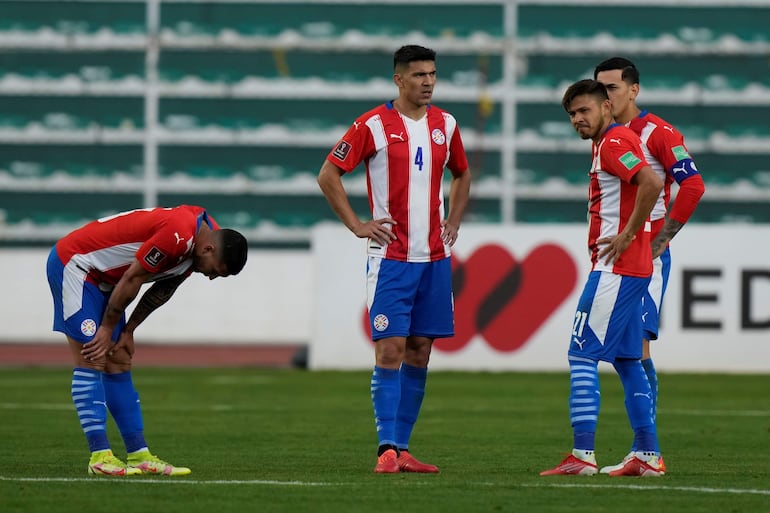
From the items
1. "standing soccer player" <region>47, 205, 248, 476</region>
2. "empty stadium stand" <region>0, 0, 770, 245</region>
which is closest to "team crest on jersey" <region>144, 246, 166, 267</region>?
"standing soccer player" <region>47, 205, 248, 476</region>

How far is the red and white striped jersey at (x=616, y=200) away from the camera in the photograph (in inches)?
318

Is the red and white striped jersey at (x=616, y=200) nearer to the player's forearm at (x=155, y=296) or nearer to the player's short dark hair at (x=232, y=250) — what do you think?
the player's short dark hair at (x=232, y=250)

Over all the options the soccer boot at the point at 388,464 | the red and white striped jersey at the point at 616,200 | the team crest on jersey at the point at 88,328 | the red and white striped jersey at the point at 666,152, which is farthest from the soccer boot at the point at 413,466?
the red and white striped jersey at the point at 666,152

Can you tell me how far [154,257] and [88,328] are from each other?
617 millimetres

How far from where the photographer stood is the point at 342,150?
8734 mm

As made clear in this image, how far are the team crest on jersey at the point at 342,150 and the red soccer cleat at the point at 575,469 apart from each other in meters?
2.15

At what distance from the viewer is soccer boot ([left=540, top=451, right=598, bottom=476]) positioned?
8.09 meters

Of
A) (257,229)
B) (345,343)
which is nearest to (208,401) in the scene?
(345,343)

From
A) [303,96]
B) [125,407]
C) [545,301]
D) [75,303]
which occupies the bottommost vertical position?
[125,407]

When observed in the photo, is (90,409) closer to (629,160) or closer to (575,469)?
(575,469)

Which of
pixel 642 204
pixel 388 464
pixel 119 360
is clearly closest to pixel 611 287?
pixel 642 204

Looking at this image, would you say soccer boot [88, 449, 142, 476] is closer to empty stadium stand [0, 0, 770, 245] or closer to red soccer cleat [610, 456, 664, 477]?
red soccer cleat [610, 456, 664, 477]

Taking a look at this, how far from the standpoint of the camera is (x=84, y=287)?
327 inches

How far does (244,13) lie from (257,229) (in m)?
6.70
